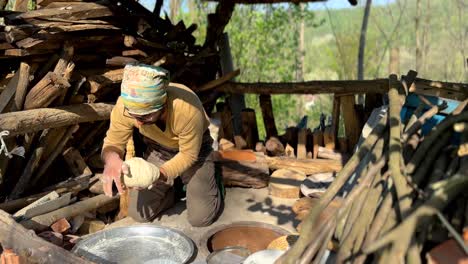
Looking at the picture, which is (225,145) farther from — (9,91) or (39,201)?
(9,91)

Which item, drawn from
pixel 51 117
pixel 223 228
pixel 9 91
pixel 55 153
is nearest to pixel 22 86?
pixel 9 91

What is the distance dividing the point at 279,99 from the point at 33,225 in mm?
9154

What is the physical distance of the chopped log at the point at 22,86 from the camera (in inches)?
158

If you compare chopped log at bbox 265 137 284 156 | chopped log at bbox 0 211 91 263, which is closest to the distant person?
chopped log at bbox 0 211 91 263

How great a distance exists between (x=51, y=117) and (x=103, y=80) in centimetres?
69

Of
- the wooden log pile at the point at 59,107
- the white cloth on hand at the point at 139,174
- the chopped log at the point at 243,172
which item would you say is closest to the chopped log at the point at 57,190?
the wooden log pile at the point at 59,107

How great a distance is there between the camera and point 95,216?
4.64 metres

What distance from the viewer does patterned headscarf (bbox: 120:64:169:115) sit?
136 inches

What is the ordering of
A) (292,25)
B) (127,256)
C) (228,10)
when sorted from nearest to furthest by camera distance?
(127,256) → (228,10) → (292,25)

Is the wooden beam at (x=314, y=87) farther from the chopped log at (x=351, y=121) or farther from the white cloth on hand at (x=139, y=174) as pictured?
the white cloth on hand at (x=139, y=174)

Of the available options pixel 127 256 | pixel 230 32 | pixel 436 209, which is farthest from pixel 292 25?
pixel 436 209

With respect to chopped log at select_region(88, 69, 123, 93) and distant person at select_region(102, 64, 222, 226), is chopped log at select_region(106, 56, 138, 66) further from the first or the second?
distant person at select_region(102, 64, 222, 226)

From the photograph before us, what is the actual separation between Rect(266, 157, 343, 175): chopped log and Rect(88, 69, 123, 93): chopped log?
2048 mm

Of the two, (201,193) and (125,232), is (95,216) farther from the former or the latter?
(201,193)
